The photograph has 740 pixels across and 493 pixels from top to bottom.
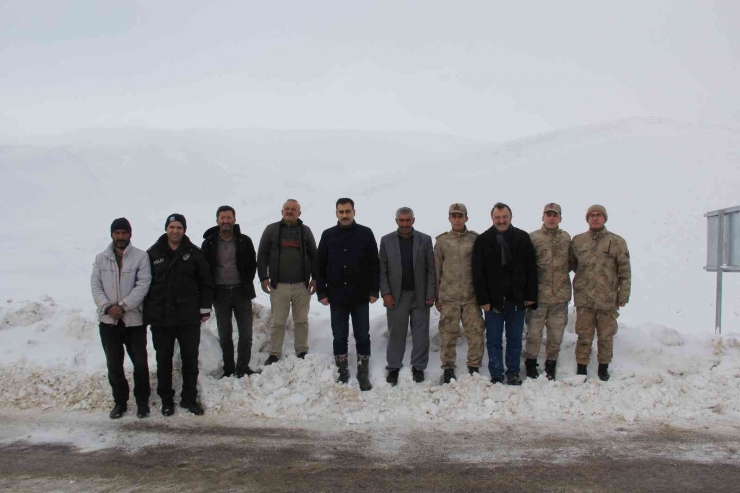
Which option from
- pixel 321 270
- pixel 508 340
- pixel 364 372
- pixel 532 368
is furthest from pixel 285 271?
pixel 532 368

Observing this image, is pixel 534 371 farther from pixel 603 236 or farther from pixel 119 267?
pixel 119 267

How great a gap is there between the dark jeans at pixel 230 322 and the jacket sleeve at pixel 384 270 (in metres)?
1.68

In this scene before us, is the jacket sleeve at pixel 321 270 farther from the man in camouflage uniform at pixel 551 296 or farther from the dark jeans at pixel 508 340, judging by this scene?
the man in camouflage uniform at pixel 551 296

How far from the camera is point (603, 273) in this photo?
20.1ft

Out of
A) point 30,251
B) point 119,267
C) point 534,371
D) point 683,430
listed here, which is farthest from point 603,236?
point 30,251

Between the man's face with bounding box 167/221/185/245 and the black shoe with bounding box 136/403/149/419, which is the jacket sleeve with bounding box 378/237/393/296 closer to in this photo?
the man's face with bounding box 167/221/185/245

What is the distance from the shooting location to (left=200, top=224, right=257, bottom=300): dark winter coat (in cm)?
623

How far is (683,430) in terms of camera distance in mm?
4844

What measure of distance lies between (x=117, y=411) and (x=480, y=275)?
4.23 m

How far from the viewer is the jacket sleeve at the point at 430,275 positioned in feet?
20.7

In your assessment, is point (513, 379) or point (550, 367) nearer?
point (513, 379)

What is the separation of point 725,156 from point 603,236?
86.0ft

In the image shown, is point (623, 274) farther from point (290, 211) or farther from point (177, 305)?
point (177, 305)

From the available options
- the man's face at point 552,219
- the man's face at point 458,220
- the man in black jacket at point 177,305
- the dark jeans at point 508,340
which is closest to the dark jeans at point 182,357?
the man in black jacket at point 177,305
